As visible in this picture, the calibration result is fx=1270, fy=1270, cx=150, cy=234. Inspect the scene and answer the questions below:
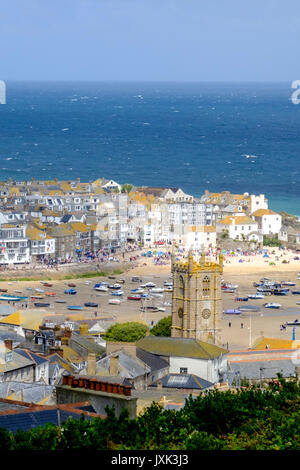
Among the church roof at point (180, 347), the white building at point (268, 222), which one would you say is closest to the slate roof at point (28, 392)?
the church roof at point (180, 347)

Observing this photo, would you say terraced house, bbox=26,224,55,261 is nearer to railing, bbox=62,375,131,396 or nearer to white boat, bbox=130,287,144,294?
white boat, bbox=130,287,144,294

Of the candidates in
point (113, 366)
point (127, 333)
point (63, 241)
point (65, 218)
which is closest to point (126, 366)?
point (113, 366)

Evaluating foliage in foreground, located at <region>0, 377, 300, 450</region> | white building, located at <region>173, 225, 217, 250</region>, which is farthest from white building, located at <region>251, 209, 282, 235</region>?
foliage in foreground, located at <region>0, 377, 300, 450</region>

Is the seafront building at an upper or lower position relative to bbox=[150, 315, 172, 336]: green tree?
lower

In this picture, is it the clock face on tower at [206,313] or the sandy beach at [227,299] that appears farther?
the sandy beach at [227,299]

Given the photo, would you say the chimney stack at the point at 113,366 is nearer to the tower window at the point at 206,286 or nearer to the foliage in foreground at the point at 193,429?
the foliage in foreground at the point at 193,429

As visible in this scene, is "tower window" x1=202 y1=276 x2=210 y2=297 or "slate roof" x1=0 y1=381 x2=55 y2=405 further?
"tower window" x1=202 y1=276 x2=210 y2=297
